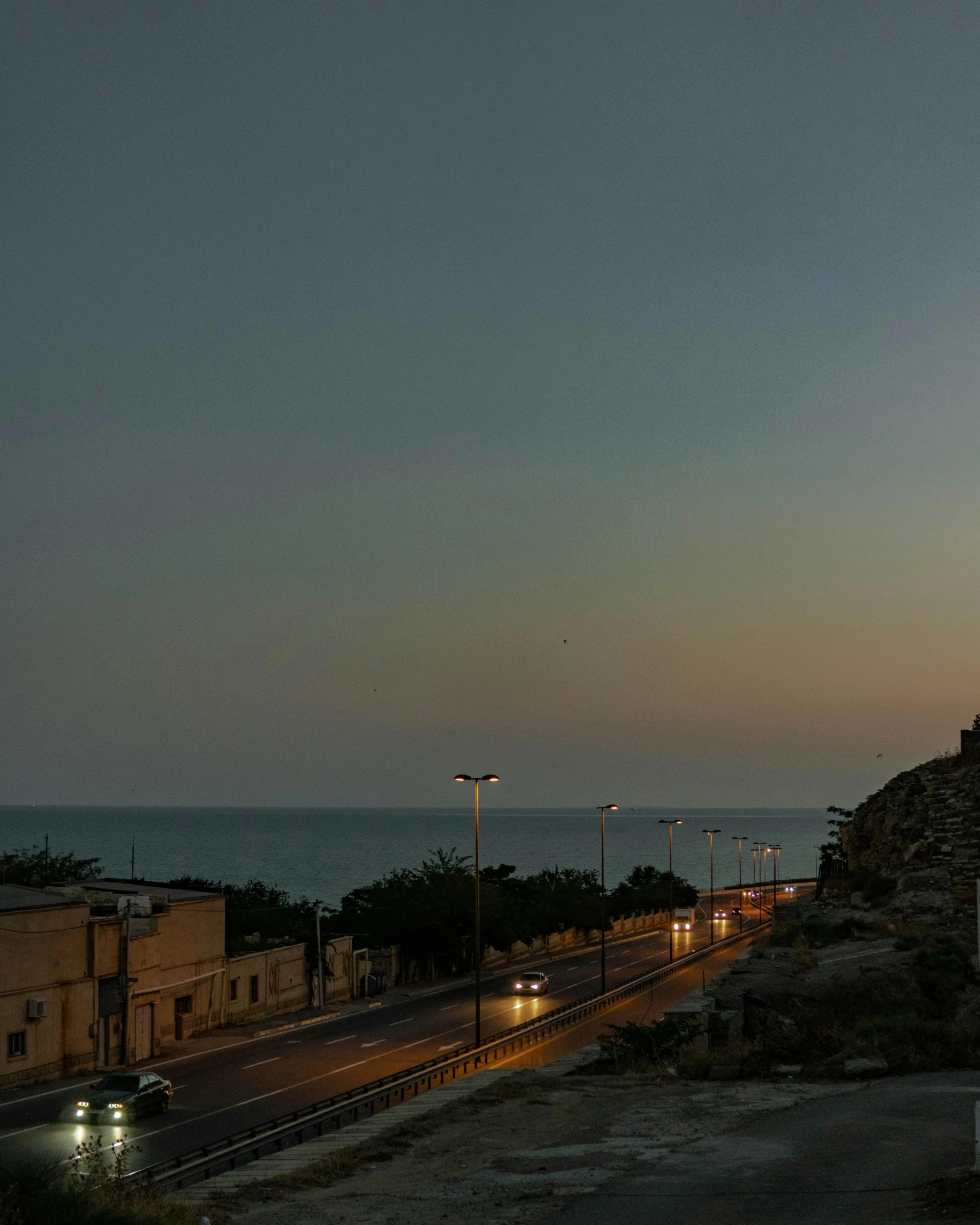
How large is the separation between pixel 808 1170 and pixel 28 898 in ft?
119

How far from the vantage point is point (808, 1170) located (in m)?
18.7

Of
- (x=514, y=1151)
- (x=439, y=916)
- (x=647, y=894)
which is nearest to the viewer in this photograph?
(x=514, y=1151)

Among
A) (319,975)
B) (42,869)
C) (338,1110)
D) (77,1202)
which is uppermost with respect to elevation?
(77,1202)

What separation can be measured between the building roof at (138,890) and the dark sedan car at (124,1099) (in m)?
17.1

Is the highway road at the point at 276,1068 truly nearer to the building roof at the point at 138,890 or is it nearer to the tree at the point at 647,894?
the building roof at the point at 138,890

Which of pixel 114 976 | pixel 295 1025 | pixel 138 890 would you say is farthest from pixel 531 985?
pixel 114 976

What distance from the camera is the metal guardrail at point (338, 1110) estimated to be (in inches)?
904

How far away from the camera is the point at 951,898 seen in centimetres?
5150

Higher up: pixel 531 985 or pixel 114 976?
pixel 114 976

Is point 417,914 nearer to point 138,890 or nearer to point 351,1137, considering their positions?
point 138,890

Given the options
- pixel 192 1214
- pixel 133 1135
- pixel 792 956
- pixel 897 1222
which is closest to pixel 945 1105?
pixel 897 1222

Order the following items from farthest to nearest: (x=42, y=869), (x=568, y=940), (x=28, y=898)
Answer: (x=568, y=940), (x=42, y=869), (x=28, y=898)

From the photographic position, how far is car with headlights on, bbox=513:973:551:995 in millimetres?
65625

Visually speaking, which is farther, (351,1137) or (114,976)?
(114,976)
